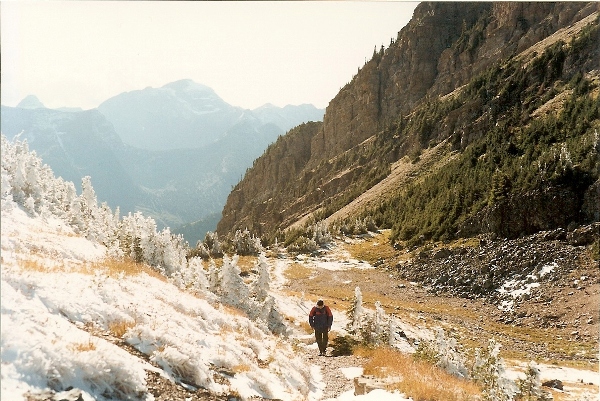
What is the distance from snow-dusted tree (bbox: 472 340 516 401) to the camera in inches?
447

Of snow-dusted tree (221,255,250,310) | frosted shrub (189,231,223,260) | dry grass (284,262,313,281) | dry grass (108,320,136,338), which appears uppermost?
dry grass (108,320,136,338)

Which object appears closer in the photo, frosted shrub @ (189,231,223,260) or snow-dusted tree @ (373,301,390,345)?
snow-dusted tree @ (373,301,390,345)

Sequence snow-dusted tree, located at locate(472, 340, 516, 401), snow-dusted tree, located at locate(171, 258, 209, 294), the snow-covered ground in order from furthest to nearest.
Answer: snow-dusted tree, located at locate(171, 258, 209, 294)
snow-dusted tree, located at locate(472, 340, 516, 401)
the snow-covered ground

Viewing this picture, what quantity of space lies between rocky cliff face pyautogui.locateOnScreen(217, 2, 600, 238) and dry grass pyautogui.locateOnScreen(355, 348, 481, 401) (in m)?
121

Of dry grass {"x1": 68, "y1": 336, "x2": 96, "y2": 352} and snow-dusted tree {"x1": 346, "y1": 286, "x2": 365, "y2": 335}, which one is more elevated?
dry grass {"x1": 68, "y1": 336, "x2": 96, "y2": 352}

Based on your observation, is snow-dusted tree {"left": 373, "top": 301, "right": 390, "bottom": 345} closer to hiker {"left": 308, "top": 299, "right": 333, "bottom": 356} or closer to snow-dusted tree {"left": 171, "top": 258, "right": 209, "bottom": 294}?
hiker {"left": 308, "top": 299, "right": 333, "bottom": 356}

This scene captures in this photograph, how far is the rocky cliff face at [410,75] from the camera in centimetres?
14150

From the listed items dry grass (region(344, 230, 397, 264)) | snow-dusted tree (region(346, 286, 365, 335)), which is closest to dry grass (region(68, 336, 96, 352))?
snow-dusted tree (region(346, 286, 365, 335))

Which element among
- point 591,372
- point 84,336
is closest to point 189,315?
point 84,336

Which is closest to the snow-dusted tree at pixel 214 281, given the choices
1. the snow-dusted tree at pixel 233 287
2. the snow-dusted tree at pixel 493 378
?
the snow-dusted tree at pixel 233 287

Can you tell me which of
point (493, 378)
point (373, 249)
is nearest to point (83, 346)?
point (493, 378)

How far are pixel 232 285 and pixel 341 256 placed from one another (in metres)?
57.3

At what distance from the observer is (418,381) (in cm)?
1104

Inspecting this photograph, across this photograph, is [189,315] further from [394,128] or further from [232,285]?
[394,128]
